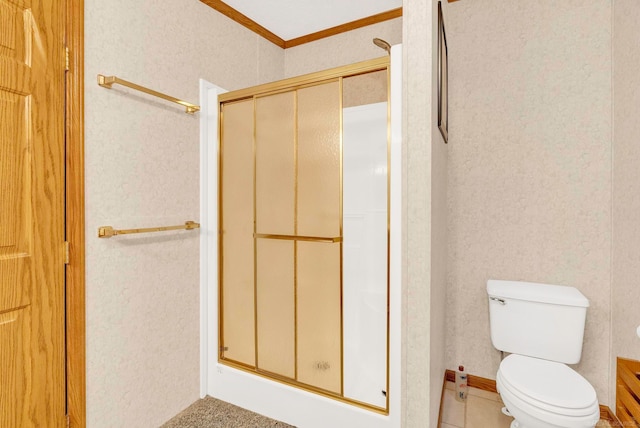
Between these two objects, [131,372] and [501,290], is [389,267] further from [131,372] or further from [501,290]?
[131,372]

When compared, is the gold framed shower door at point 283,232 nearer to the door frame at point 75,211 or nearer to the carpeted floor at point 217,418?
the carpeted floor at point 217,418

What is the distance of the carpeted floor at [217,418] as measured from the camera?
184cm

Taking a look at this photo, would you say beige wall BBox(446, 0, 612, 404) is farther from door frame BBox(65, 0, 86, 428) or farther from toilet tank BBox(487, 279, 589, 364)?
door frame BBox(65, 0, 86, 428)

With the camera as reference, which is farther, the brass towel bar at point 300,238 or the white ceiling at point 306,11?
the white ceiling at point 306,11

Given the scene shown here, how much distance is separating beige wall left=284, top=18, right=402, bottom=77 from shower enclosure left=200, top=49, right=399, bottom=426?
0.68m

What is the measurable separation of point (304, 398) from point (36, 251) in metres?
1.44

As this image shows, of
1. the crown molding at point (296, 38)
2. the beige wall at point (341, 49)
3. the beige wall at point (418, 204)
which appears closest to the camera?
the beige wall at point (418, 204)

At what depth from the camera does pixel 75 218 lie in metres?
1.46

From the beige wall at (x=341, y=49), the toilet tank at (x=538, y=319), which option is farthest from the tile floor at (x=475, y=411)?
the beige wall at (x=341, y=49)

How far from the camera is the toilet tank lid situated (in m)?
1.82

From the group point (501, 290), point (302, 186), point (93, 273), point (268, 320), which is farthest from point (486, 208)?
point (93, 273)

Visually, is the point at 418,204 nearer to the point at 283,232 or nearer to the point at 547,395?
the point at 283,232

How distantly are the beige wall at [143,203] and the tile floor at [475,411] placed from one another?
156 centimetres

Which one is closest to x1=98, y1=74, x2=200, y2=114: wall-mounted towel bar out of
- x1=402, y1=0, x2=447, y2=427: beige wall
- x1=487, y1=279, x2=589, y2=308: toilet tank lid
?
x1=402, y1=0, x2=447, y2=427: beige wall
